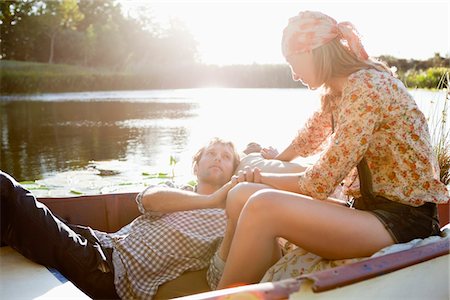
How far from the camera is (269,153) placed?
9.62ft

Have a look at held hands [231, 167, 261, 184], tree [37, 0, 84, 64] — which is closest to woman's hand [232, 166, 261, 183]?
held hands [231, 167, 261, 184]

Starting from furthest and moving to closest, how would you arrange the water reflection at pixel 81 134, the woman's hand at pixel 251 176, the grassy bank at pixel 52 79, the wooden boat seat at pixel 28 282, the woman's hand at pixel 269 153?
the grassy bank at pixel 52 79
the water reflection at pixel 81 134
the woman's hand at pixel 269 153
the woman's hand at pixel 251 176
the wooden boat seat at pixel 28 282

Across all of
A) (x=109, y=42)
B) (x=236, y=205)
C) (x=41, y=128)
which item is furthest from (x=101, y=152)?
(x=109, y=42)

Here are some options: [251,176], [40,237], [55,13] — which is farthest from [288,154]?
[55,13]

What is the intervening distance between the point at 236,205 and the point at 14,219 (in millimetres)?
792

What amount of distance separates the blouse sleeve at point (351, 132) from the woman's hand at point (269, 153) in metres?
1.03

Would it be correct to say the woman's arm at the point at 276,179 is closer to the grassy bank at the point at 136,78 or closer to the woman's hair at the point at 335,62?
the woman's hair at the point at 335,62

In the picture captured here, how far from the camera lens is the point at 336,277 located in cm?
158

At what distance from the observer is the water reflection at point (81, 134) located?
694 centimetres

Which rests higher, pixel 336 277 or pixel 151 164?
pixel 336 277

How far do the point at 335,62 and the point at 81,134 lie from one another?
321 inches

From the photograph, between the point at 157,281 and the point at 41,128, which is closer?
the point at 157,281

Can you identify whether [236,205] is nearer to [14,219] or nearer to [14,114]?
[14,219]

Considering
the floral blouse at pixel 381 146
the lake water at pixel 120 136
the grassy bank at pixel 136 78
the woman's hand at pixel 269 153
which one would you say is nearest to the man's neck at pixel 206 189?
the lake water at pixel 120 136
